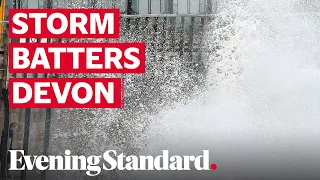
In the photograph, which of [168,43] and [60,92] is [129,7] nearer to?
[168,43]

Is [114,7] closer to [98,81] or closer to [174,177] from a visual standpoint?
[98,81]

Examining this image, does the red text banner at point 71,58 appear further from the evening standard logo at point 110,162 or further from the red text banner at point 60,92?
the evening standard logo at point 110,162

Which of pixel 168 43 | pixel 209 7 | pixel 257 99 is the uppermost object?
pixel 209 7

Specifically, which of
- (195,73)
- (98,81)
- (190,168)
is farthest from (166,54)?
(190,168)

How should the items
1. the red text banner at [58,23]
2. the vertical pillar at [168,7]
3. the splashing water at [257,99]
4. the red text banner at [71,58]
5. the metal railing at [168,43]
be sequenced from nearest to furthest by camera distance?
the splashing water at [257,99]
the red text banner at [71,58]
the red text banner at [58,23]
the metal railing at [168,43]
the vertical pillar at [168,7]

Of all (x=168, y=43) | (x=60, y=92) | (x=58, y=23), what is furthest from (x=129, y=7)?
(x=60, y=92)

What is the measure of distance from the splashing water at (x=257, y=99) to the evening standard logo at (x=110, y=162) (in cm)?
15

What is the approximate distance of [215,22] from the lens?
27.9ft

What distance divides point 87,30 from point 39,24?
23.5 inches

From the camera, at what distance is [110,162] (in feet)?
26.6

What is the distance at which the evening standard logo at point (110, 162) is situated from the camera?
25.7ft

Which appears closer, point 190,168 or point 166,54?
point 190,168

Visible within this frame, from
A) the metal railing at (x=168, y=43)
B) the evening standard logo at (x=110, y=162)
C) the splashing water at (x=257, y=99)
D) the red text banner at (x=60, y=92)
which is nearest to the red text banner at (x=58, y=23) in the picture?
the metal railing at (x=168, y=43)

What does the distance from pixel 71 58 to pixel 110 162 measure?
1.37 meters
